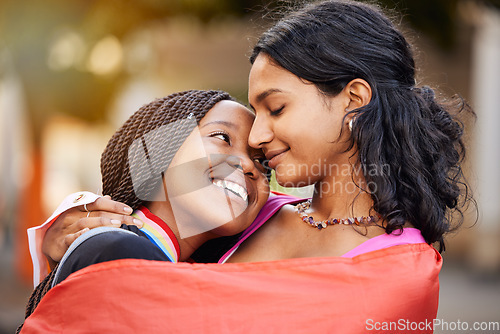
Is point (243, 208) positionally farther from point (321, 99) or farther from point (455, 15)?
point (455, 15)

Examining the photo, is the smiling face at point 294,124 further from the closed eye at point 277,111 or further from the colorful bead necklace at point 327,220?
the colorful bead necklace at point 327,220

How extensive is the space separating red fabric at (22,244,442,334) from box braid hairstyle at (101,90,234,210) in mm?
587

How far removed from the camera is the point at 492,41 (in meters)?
11.0

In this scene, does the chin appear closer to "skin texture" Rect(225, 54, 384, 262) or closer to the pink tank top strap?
"skin texture" Rect(225, 54, 384, 262)

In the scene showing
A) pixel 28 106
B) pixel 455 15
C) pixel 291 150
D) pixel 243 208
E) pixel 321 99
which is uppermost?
pixel 321 99

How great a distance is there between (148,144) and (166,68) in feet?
37.8

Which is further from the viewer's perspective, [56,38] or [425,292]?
[56,38]

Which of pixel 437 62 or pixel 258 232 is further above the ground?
pixel 258 232

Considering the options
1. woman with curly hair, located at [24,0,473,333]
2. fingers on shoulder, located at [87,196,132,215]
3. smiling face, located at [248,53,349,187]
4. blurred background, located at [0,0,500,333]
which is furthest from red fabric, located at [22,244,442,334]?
blurred background, located at [0,0,500,333]

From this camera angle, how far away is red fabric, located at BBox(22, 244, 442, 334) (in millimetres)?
2098

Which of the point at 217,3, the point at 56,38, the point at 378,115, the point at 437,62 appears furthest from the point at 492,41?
the point at 378,115

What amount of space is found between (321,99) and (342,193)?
1.43ft

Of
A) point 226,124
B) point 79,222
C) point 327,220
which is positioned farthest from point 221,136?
point 79,222

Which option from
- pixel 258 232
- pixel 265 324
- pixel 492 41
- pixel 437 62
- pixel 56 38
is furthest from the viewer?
pixel 437 62
